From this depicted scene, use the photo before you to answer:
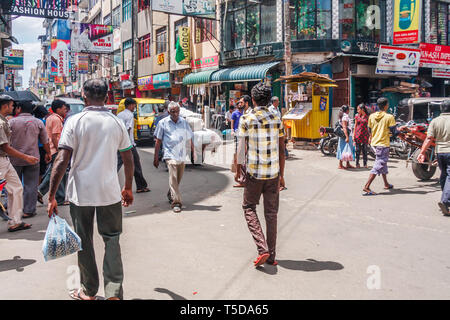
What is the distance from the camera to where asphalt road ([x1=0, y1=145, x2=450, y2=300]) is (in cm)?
414

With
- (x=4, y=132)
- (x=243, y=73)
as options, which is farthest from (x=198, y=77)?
(x=4, y=132)

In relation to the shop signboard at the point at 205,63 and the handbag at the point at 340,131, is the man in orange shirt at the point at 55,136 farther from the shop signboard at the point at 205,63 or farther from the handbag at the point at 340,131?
the shop signboard at the point at 205,63

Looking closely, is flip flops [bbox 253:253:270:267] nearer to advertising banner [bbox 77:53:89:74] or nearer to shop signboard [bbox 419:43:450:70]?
shop signboard [bbox 419:43:450:70]

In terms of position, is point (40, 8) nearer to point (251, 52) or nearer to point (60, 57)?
point (251, 52)

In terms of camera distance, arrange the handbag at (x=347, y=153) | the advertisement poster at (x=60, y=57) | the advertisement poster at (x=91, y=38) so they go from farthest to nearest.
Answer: the advertisement poster at (x=60, y=57) < the advertisement poster at (x=91, y=38) < the handbag at (x=347, y=153)

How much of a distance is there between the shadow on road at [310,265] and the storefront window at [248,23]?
17.8 metres

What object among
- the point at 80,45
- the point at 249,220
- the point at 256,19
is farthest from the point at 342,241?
the point at 80,45

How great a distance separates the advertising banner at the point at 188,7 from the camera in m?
21.8

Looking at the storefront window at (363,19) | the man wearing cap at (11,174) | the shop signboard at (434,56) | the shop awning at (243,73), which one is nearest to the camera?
the man wearing cap at (11,174)

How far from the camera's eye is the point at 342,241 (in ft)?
18.7

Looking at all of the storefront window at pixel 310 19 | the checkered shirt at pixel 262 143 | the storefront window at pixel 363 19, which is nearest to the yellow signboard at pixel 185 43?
the storefront window at pixel 310 19

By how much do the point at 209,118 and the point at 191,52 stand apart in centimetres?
497

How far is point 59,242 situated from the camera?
3553mm

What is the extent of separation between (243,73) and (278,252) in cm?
1717
